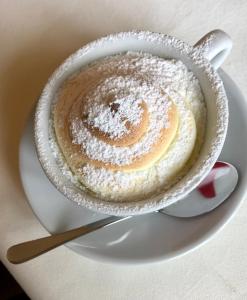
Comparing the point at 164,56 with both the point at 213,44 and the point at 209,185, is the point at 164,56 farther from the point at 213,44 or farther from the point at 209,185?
the point at 209,185

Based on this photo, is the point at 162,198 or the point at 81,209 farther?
the point at 81,209

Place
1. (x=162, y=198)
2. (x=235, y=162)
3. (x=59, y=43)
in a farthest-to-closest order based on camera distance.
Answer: (x=59, y=43) → (x=235, y=162) → (x=162, y=198)

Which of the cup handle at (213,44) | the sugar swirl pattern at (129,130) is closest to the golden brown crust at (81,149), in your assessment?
the sugar swirl pattern at (129,130)

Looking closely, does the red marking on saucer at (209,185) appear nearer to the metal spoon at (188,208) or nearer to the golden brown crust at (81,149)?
the metal spoon at (188,208)

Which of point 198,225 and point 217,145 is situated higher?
point 217,145

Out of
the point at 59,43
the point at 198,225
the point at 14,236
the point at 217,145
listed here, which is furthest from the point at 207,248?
the point at 59,43

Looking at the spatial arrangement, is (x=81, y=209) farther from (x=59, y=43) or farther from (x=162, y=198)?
(x=59, y=43)

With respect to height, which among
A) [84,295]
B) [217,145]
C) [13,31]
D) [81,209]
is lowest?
[84,295]

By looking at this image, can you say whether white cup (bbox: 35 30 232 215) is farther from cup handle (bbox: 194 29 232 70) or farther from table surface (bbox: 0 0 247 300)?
table surface (bbox: 0 0 247 300)
